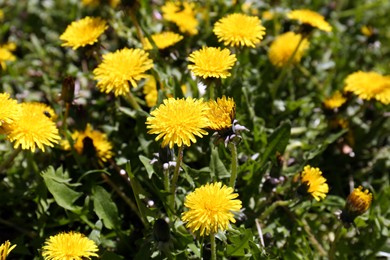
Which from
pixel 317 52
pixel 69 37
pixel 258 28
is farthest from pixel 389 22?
pixel 69 37

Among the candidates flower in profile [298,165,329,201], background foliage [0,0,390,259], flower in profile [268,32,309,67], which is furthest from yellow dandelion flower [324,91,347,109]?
flower in profile [298,165,329,201]

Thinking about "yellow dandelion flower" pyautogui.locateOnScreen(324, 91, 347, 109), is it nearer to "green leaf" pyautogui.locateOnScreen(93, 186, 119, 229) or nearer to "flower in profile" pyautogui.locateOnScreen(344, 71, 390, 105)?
"flower in profile" pyautogui.locateOnScreen(344, 71, 390, 105)

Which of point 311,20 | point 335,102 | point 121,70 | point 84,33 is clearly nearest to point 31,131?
point 121,70

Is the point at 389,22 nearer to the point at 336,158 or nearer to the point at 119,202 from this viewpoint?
the point at 336,158

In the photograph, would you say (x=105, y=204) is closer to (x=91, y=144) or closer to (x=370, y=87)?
(x=91, y=144)

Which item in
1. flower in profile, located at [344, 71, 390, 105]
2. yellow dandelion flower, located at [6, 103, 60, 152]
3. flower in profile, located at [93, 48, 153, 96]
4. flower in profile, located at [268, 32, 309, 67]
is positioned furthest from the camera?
flower in profile, located at [268, 32, 309, 67]
